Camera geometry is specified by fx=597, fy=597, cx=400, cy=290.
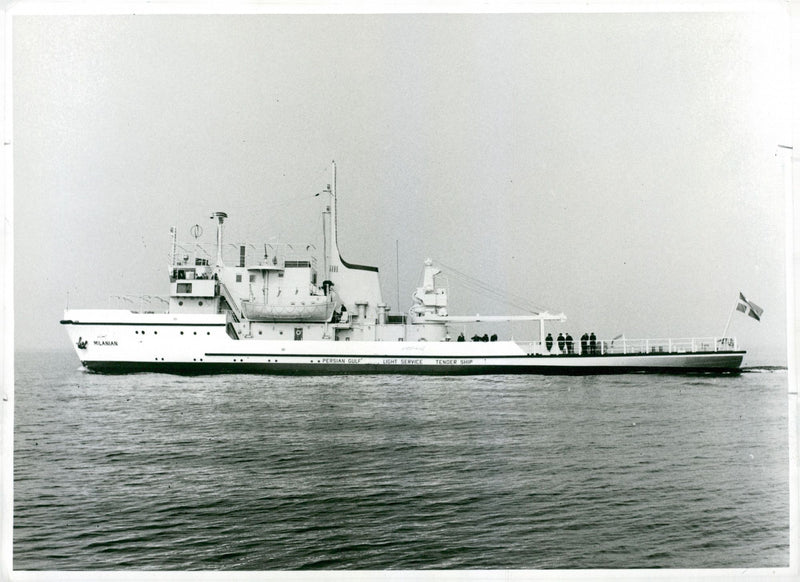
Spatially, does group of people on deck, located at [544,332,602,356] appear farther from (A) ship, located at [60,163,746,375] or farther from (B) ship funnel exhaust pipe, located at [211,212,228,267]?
(B) ship funnel exhaust pipe, located at [211,212,228,267]

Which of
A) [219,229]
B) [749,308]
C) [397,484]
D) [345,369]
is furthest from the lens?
[345,369]

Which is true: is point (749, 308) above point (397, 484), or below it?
above

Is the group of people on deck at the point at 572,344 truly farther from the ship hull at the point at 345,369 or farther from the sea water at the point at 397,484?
the sea water at the point at 397,484

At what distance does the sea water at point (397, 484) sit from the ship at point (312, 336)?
3122 mm

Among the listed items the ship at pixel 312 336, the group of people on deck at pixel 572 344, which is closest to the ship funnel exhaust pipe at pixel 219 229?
the ship at pixel 312 336

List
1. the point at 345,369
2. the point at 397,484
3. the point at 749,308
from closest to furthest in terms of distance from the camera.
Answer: the point at 397,484
the point at 749,308
the point at 345,369

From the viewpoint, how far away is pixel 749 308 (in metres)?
8.70

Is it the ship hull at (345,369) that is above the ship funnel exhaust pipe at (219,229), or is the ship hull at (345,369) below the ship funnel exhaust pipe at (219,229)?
below

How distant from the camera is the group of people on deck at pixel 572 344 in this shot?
14445 millimetres

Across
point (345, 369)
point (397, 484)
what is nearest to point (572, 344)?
point (345, 369)

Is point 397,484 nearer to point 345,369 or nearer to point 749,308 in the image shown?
point 749,308

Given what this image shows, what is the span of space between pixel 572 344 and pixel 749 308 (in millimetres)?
6055

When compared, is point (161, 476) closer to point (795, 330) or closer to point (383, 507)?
Answer: point (383, 507)

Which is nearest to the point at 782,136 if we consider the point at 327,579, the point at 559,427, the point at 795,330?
the point at 795,330
